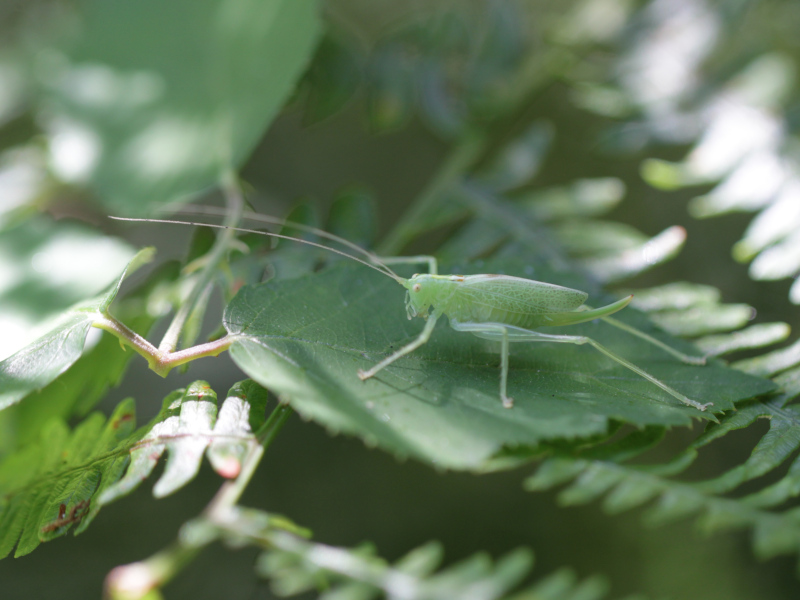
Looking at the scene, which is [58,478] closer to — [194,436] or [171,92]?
[194,436]

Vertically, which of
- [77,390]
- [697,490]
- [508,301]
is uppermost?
[697,490]

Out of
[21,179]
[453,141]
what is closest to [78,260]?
[21,179]

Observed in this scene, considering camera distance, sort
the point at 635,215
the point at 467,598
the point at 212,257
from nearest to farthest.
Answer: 1. the point at 467,598
2. the point at 212,257
3. the point at 635,215

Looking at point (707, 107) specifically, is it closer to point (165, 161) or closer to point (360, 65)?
point (360, 65)

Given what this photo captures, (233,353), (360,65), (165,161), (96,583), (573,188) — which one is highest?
(573,188)

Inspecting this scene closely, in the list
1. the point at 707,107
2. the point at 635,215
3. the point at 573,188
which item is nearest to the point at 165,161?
the point at 573,188

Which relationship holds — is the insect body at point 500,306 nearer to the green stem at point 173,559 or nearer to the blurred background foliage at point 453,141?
the blurred background foliage at point 453,141
